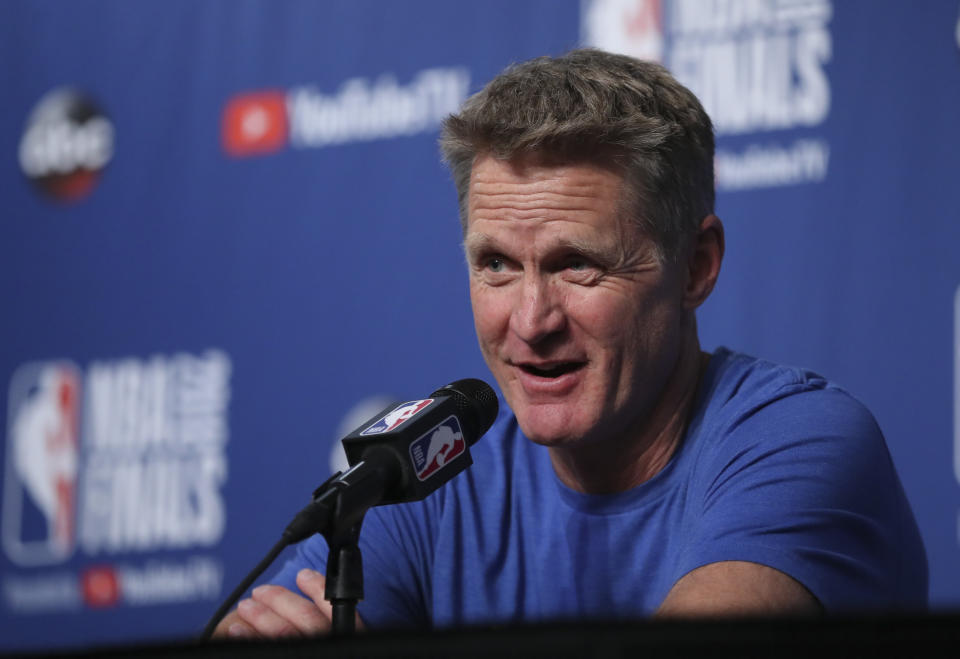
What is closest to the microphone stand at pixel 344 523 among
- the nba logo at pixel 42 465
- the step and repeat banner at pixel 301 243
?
the step and repeat banner at pixel 301 243

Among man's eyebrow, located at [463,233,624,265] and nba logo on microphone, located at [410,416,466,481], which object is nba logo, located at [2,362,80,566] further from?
nba logo on microphone, located at [410,416,466,481]

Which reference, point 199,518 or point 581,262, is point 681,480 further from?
point 199,518

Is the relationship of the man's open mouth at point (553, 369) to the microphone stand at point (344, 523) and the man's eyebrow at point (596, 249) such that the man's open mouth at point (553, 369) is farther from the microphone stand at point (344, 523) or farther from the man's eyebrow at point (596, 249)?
the microphone stand at point (344, 523)

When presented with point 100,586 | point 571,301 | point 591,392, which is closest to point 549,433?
point 591,392

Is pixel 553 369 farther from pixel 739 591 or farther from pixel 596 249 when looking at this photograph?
pixel 739 591

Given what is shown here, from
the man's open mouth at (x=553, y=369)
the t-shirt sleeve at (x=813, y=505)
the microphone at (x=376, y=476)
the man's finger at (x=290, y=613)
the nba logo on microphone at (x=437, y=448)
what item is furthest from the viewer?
the man's open mouth at (x=553, y=369)

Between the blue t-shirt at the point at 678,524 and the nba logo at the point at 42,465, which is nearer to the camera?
the blue t-shirt at the point at 678,524

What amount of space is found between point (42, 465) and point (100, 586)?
42 cm

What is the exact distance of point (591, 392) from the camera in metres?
1.65

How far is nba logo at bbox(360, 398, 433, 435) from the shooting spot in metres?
1.18

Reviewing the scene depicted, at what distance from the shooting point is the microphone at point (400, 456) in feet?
3.53

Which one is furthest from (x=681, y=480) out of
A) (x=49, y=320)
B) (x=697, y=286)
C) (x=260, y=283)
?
(x=49, y=320)

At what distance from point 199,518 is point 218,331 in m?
0.52

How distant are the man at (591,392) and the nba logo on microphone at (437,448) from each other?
1.11 ft
